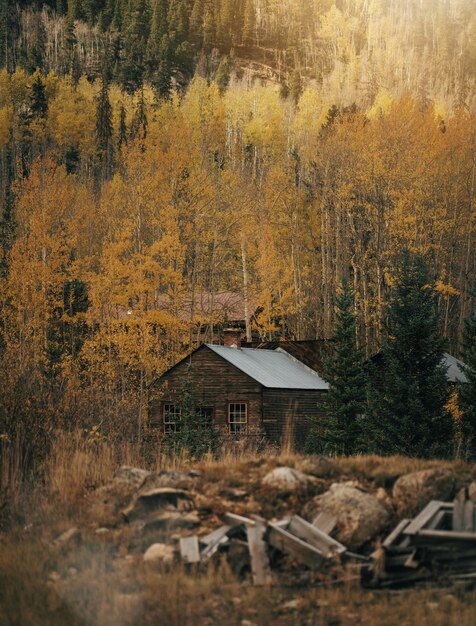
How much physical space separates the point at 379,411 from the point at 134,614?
17508mm

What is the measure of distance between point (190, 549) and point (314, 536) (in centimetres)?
135

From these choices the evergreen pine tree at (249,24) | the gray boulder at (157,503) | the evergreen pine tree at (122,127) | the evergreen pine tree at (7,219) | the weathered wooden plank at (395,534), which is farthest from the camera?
the evergreen pine tree at (249,24)

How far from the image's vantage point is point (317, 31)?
152 metres

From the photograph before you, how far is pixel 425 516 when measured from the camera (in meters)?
10.4

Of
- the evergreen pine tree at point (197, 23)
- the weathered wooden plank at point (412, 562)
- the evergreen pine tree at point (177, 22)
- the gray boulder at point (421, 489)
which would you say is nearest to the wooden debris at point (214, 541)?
the weathered wooden plank at point (412, 562)

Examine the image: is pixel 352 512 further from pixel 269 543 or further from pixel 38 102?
pixel 38 102

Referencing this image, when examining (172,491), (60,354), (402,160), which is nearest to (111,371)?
(60,354)

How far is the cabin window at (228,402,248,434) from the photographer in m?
33.8

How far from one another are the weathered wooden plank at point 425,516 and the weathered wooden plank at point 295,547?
99 centimetres

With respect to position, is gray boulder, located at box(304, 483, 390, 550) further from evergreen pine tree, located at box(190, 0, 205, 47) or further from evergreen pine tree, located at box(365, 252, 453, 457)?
evergreen pine tree, located at box(190, 0, 205, 47)

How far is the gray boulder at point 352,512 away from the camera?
10641mm

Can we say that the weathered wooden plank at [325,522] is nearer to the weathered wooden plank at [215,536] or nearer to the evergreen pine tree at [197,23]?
the weathered wooden plank at [215,536]

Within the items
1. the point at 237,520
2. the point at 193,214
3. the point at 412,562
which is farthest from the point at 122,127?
the point at 412,562

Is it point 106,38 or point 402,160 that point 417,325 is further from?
point 106,38
